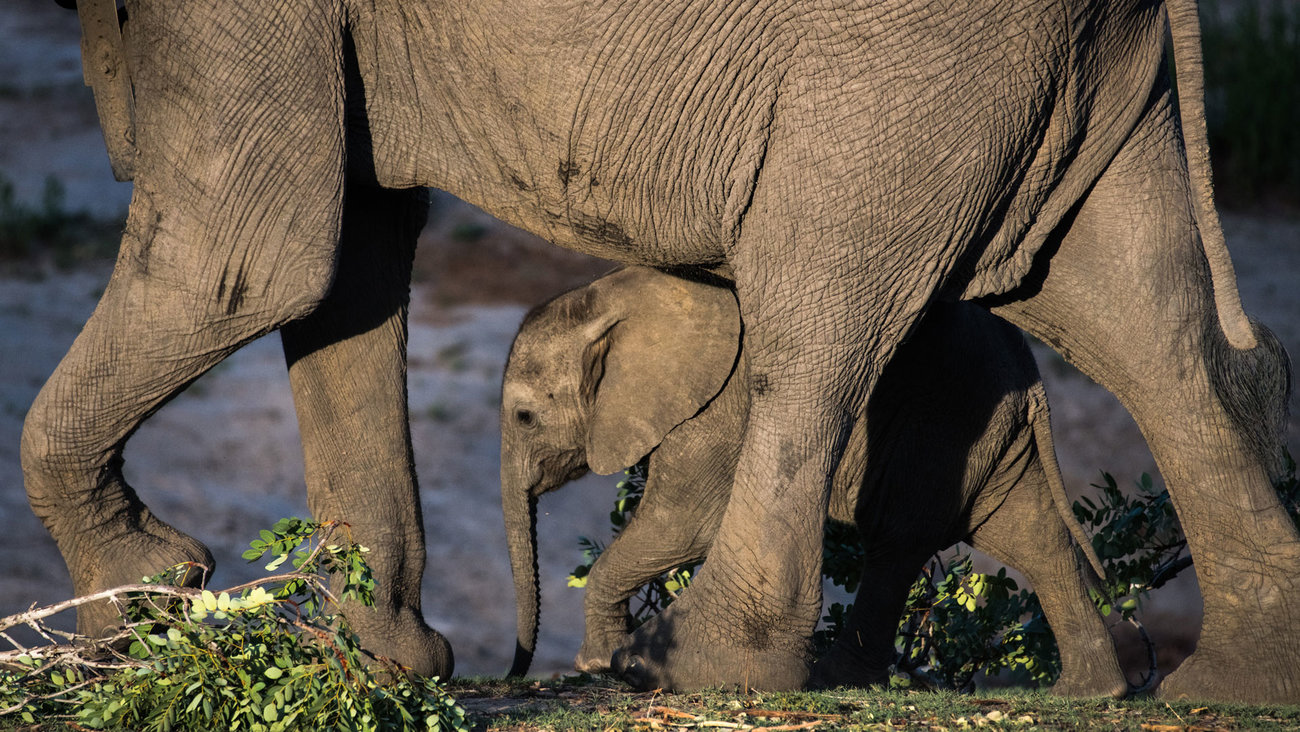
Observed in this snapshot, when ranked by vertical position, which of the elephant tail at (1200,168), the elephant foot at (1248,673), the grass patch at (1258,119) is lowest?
the elephant foot at (1248,673)

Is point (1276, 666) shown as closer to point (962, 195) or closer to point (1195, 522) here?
point (1195, 522)

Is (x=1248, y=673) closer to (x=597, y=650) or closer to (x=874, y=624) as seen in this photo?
(x=874, y=624)

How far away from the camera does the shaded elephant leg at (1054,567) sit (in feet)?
14.6

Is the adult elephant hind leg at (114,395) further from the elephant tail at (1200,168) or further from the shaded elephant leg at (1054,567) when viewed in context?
the shaded elephant leg at (1054,567)

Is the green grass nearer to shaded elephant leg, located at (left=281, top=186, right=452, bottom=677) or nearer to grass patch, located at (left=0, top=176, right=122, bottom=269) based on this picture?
shaded elephant leg, located at (left=281, top=186, right=452, bottom=677)

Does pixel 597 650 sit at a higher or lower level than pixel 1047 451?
lower

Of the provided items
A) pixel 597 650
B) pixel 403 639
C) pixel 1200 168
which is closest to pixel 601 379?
pixel 597 650

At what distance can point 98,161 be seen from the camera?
15.0 metres

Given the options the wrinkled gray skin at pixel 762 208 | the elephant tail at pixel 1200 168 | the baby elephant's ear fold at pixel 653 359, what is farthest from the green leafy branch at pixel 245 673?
the baby elephant's ear fold at pixel 653 359

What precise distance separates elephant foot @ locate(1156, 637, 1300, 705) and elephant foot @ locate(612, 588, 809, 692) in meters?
0.95

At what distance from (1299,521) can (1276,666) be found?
1.17m

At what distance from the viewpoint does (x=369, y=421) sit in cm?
404

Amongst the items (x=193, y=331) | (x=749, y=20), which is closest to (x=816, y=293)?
(x=749, y=20)

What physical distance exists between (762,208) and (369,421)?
1324 millimetres
